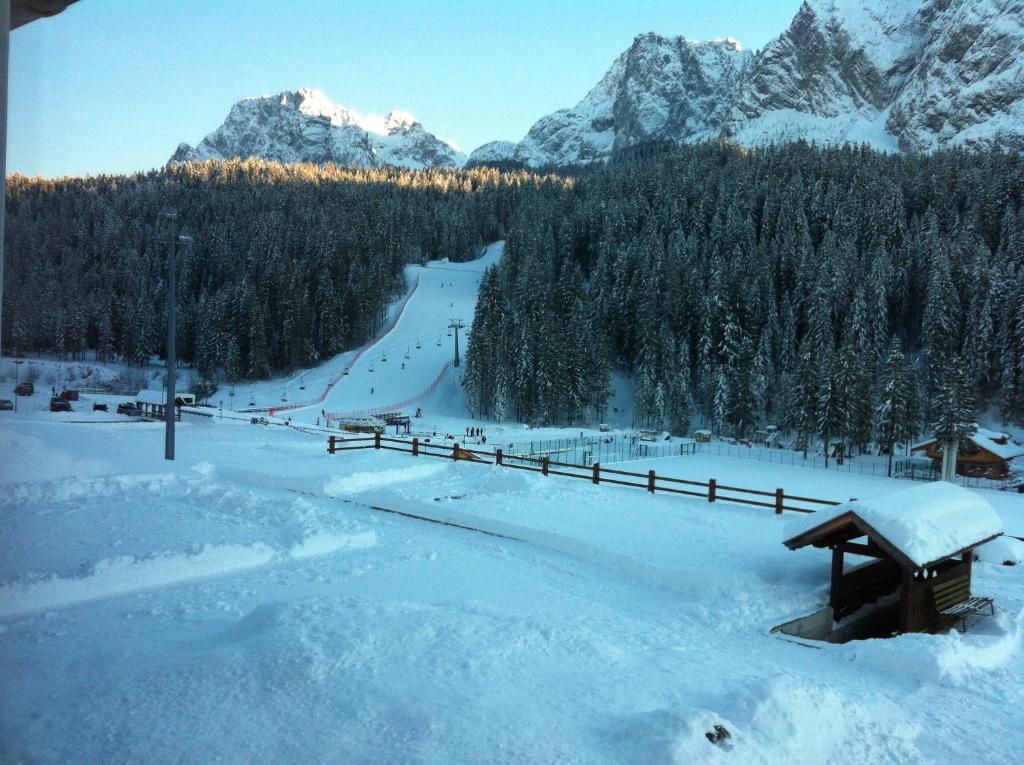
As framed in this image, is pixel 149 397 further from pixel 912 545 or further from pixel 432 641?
pixel 912 545

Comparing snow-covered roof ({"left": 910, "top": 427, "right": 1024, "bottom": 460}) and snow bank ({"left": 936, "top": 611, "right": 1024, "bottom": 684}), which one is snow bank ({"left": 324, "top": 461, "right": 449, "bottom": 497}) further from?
snow-covered roof ({"left": 910, "top": 427, "right": 1024, "bottom": 460})

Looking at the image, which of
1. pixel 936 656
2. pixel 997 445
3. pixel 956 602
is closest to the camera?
pixel 936 656

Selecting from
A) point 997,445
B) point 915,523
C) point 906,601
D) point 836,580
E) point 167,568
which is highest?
point 915,523

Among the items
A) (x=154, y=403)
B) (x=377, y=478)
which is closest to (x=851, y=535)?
(x=377, y=478)

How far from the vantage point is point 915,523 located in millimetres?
11906

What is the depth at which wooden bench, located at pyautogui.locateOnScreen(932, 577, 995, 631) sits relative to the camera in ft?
39.6

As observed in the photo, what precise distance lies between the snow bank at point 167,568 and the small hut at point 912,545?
9.18 meters

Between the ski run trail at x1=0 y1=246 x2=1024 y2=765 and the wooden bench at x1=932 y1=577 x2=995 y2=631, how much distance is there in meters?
0.29

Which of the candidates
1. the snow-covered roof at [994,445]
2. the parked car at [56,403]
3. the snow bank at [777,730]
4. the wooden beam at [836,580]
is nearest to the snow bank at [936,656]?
the wooden beam at [836,580]

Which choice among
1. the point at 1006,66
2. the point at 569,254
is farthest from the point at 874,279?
the point at 1006,66

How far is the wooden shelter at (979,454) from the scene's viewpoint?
47906 mm

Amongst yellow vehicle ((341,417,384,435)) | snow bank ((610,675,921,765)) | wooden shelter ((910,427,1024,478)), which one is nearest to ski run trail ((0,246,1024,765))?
snow bank ((610,675,921,765))

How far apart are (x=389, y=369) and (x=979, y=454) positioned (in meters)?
55.8

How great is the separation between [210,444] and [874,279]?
6280 centimetres
